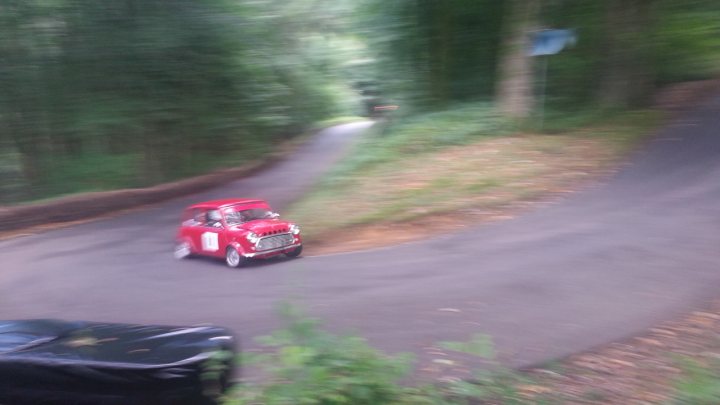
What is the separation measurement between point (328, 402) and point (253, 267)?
6094 millimetres

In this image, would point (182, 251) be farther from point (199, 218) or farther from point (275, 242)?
point (275, 242)

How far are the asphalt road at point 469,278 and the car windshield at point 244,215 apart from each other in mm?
663

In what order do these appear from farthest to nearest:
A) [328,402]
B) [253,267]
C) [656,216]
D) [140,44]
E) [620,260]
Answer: [140,44] < [656,216] < [253,267] < [620,260] < [328,402]

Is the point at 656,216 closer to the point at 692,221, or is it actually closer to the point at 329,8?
the point at 692,221

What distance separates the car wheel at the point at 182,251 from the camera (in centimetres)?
1120

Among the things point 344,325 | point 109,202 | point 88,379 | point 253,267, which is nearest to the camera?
point 88,379

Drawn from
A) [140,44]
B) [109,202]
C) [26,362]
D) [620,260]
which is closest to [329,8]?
[140,44]

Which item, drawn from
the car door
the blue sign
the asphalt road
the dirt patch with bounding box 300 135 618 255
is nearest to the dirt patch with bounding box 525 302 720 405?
the asphalt road

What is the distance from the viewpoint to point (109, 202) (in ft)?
55.7

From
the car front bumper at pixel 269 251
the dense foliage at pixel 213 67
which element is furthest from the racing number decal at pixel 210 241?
the dense foliage at pixel 213 67

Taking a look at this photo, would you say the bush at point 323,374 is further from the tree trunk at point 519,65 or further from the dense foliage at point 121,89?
the dense foliage at point 121,89

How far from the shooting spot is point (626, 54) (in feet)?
58.9

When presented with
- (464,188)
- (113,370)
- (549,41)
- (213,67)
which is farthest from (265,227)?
(213,67)

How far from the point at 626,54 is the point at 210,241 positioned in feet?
38.3
